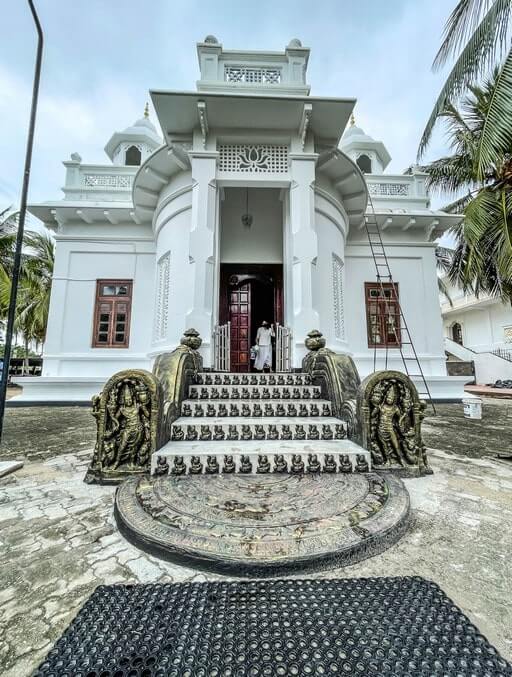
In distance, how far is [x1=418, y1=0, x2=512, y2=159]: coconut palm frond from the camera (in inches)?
172

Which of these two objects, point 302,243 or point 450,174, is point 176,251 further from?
point 450,174

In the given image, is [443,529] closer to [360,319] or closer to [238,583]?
[238,583]

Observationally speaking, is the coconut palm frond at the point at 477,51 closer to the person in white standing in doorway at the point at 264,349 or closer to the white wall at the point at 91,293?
the person in white standing in doorway at the point at 264,349

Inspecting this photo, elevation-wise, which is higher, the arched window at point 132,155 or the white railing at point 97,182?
the arched window at point 132,155

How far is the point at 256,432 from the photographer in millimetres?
2830

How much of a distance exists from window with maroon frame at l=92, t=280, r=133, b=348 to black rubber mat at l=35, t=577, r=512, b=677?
7116mm

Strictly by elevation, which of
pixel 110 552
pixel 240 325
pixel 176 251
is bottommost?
pixel 110 552

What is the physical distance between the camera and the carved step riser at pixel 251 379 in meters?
4.00

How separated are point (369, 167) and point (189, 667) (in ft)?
39.0

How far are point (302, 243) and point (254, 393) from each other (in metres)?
2.92

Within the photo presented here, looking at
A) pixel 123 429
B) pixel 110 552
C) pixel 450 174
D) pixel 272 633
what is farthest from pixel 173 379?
pixel 450 174

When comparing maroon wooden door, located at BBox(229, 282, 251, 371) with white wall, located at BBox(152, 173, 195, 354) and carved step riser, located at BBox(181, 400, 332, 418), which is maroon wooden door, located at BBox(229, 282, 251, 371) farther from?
carved step riser, located at BBox(181, 400, 332, 418)

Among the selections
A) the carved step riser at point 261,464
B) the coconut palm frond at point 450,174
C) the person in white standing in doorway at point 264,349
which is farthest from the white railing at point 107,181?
the coconut palm frond at point 450,174

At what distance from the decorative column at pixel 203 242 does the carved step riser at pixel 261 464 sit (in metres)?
2.66
